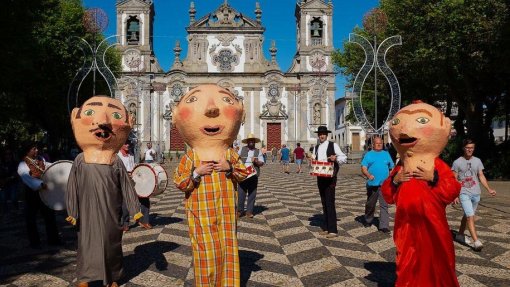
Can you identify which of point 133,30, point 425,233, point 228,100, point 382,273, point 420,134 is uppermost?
point 133,30

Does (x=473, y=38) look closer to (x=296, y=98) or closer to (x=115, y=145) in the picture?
(x=115, y=145)

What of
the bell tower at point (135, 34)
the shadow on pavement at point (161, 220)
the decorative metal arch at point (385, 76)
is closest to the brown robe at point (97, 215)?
the shadow on pavement at point (161, 220)

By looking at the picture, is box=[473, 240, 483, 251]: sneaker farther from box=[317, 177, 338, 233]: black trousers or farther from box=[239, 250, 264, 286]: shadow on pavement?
box=[239, 250, 264, 286]: shadow on pavement

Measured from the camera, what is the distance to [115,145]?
513cm

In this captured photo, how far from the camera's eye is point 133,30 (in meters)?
42.2

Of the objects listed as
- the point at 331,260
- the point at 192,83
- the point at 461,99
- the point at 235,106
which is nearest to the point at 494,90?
the point at 461,99

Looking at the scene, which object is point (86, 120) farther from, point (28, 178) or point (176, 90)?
point (176, 90)

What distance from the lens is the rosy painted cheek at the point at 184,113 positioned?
4336 millimetres

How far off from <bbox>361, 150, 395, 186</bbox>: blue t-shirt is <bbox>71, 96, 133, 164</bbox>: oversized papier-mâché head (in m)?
4.64

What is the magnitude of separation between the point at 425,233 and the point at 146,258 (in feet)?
12.3

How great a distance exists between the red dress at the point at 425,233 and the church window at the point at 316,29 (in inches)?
1567

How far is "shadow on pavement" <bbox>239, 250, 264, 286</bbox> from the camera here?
5371 mm

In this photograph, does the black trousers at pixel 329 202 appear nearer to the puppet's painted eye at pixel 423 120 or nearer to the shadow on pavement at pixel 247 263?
the shadow on pavement at pixel 247 263

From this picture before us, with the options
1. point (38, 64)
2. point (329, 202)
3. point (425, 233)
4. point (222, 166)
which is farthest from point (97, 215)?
point (38, 64)
